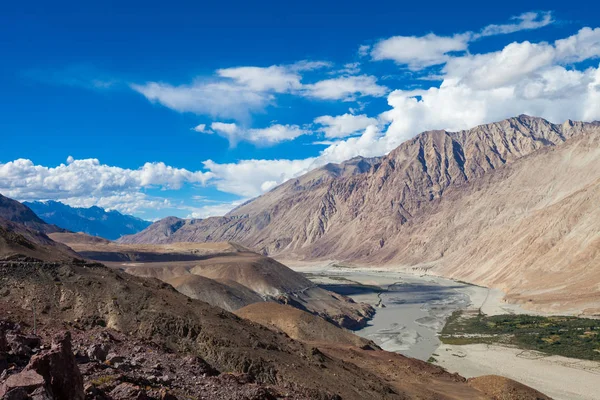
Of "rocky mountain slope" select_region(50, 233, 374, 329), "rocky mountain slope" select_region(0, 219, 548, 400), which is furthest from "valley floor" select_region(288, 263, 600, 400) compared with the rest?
"rocky mountain slope" select_region(0, 219, 548, 400)

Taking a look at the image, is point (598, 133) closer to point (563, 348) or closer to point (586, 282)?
point (586, 282)

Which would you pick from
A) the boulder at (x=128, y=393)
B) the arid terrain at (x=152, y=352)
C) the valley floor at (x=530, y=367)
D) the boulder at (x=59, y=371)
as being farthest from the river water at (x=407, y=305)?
the boulder at (x=59, y=371)

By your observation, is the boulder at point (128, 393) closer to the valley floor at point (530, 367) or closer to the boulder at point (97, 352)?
the boulder at point (97, 352)

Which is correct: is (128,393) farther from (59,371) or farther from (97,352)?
(97,352)

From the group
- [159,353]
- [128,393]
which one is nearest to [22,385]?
[128,393]

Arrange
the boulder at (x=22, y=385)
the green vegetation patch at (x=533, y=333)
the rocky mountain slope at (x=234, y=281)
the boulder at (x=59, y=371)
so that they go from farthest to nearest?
1. the rocky mountain slope at (x=234, y=281)
2. the green vegetation patch at (x=533, y=333)
3. the boulder at (x=59, y=371)
4. the boulder at (x=22, y=385)

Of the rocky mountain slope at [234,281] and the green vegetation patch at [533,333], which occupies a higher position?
the rocky mountain slope at [234,281]
